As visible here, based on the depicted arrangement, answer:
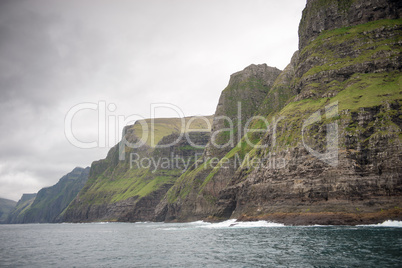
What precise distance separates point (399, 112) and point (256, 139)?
3547 inches

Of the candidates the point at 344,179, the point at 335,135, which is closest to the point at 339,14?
the point at 335,135

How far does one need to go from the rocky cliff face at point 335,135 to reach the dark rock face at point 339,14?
0.41m

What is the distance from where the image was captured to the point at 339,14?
147125 mm

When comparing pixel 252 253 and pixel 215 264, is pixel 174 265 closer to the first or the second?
pixel 215 264

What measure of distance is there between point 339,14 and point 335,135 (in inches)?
3146

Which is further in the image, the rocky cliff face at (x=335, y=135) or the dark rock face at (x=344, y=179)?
the rocky cliff face at (x=335, y=135)

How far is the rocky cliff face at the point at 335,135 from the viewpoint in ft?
271

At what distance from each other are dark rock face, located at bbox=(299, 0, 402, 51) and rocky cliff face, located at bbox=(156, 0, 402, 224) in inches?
16.2

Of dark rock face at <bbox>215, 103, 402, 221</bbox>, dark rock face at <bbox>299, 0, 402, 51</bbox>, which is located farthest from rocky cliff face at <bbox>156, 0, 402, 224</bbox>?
dark rock face at <bbox>299, 0, 402, 51</bbox>

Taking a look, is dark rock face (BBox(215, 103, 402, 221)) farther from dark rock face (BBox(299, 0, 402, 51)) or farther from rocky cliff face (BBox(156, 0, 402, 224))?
dark rock face (BBox(299, 0, 402, 51))

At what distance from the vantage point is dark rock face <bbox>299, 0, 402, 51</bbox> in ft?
434

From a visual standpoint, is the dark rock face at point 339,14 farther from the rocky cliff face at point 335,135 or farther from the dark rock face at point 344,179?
the dark rock face at point 344,179

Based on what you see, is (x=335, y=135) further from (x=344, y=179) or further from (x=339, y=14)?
(x=339, y=14)

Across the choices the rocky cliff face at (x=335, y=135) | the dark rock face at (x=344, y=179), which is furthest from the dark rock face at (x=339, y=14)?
the dark rock face at (x=344, y=179)
